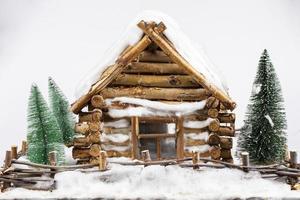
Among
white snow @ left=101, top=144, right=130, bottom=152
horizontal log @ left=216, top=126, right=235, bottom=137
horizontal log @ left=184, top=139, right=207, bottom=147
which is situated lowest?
white snow @ left=101, top=144, right=130, bottom=152

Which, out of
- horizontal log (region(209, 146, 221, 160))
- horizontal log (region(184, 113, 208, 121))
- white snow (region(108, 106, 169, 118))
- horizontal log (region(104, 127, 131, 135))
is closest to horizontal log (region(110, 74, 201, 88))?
white snow (region(108, 106, 169, 118))

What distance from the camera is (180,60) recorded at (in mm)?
14672

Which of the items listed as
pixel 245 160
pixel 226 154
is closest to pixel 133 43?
pixel 226 154

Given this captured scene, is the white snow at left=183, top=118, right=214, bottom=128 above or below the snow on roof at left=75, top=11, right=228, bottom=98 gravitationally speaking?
below

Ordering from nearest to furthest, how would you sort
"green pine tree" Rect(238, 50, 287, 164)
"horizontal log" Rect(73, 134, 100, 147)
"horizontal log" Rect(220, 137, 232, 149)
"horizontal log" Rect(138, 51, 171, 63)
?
1. "horizontal log" Rect(73, 134, 100, 147)
2. "horizontal log" Rect(138, 51, 171, 63)
3. "horizontal log" Rect(220, 137, 232, 149)
4. "green pine tree" Rect(238, 50, 287, 164)

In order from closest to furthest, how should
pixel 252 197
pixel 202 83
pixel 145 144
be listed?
pixel 252 197 < pixel 202 83 < pixel 145 144

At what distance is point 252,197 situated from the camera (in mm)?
12391

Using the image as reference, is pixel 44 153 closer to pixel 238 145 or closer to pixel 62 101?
pixel 62 101

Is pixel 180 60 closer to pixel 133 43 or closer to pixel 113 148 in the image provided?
pixel 133 43

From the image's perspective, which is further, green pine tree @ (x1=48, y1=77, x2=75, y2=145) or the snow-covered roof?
green pine tree @ (x1=48, y1=77, x2=75, y2=145)

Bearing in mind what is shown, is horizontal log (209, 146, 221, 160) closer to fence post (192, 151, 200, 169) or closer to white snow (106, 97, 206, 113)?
white snow (106, 97, 206, 113)

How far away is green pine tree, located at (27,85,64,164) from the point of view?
17.3 meters

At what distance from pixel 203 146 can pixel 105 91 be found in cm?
364

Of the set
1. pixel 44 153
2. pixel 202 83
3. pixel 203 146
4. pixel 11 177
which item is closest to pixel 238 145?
pixel 203 146
